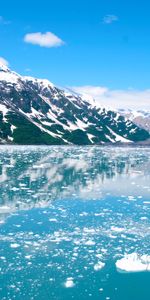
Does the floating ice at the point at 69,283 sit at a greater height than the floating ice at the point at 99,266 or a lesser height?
lesser

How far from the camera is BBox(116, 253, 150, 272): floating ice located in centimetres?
1928

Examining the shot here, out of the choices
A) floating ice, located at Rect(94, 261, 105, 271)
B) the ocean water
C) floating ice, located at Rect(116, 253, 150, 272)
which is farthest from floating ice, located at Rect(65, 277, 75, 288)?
floating ice, located at Rect(116, 253, 150, 272)

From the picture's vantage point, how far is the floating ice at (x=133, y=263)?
19281 millimetres

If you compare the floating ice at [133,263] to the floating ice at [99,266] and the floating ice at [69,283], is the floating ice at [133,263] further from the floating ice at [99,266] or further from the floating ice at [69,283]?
the floating ice at [69,283]

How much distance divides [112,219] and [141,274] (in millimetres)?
10905

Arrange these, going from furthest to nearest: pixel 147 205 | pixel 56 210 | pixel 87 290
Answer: pixel 147 205
pixel 56 210
pixel 87 290

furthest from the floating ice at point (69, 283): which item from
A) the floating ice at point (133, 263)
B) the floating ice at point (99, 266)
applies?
the floating ice at point (133, 263)

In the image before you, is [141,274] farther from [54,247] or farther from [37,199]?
[37,199]

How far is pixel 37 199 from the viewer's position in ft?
121

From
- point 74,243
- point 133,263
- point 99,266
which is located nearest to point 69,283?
point 99,266

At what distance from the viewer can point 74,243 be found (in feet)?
76.3

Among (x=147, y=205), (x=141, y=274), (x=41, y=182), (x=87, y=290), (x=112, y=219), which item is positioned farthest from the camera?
(x=41, y=182)

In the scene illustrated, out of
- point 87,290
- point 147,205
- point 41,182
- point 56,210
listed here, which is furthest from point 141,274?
point 41,182

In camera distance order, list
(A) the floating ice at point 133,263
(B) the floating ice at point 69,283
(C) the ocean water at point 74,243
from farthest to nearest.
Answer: (A) the floating ice at point 133,263 → (B) the floating ice at point 69,283 → (C) the ocean water at point 74,243
